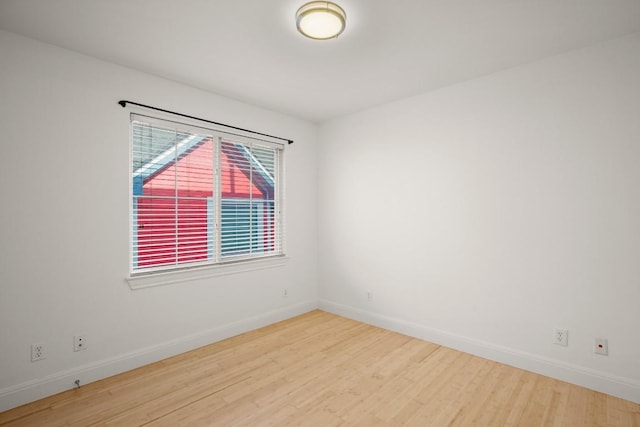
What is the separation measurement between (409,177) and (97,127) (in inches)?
121

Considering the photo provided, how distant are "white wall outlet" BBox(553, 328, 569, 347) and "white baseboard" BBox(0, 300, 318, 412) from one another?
2.90 m

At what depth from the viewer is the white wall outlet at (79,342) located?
2.52 m

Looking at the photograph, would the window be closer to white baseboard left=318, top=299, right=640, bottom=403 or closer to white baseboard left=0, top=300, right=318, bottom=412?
white baseboard left=0, top=300, right=318, bottom=412

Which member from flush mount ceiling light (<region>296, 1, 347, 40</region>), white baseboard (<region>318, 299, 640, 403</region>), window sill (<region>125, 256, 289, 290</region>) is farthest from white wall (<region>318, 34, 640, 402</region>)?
flush mount ceiling light (<region>296, 1, 347, 40</region>)

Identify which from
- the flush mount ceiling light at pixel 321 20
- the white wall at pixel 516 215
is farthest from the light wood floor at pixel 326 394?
the flush mount ceiling light at pixel 321 20

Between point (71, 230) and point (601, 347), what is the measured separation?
14.0ft

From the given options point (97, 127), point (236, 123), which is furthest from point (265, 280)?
point (97, 127)

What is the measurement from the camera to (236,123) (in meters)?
3.63

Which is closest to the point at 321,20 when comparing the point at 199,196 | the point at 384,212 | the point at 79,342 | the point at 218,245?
the point at 199,196

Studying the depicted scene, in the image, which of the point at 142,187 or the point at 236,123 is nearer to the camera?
the point at 142,187

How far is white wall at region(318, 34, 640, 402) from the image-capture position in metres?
2.38

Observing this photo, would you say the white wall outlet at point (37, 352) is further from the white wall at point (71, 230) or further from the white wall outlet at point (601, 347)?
the white wall outlet at point (601, 347)

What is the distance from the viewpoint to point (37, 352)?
7.72ft

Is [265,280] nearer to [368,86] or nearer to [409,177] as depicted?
[409,177]
